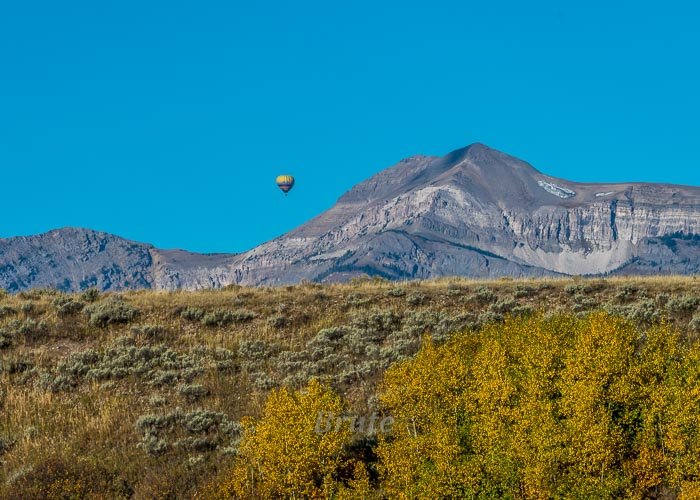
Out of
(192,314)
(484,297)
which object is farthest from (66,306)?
(484,297)

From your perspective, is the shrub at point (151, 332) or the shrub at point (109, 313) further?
the shrub at point (109, 313)

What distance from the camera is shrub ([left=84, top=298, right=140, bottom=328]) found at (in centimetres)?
4794

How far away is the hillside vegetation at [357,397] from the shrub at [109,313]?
0.11 metres

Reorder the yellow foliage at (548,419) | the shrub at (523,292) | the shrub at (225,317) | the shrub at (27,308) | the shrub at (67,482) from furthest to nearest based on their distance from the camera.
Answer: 1. the shrub at (523,292)
2. the shrub at (27,308)
3. the shrub at (225,317)
4. the shrub at (67,482)
5. the yellow foliage at (548,419)

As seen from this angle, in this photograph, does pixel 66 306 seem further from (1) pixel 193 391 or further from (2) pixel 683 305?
(2) pixel 683 305

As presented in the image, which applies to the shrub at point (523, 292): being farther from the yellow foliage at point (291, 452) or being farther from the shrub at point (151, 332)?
the yellow foliage at point (291, 452)

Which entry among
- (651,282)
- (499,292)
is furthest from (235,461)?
(651,282)

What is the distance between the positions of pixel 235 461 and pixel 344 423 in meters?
4.43

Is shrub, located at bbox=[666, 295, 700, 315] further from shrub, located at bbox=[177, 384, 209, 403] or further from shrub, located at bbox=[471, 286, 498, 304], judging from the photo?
shrub, located at bbox=[177, 384, 209, 403]

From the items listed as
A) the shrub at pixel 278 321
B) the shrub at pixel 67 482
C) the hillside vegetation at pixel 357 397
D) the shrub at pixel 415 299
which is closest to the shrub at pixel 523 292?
the hillside vegetation at pixel 357 397

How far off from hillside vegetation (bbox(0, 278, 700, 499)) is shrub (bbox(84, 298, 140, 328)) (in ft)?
0.38

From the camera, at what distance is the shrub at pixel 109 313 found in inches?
1887

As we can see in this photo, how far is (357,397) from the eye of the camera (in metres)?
38.1

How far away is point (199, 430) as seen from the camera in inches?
1426
